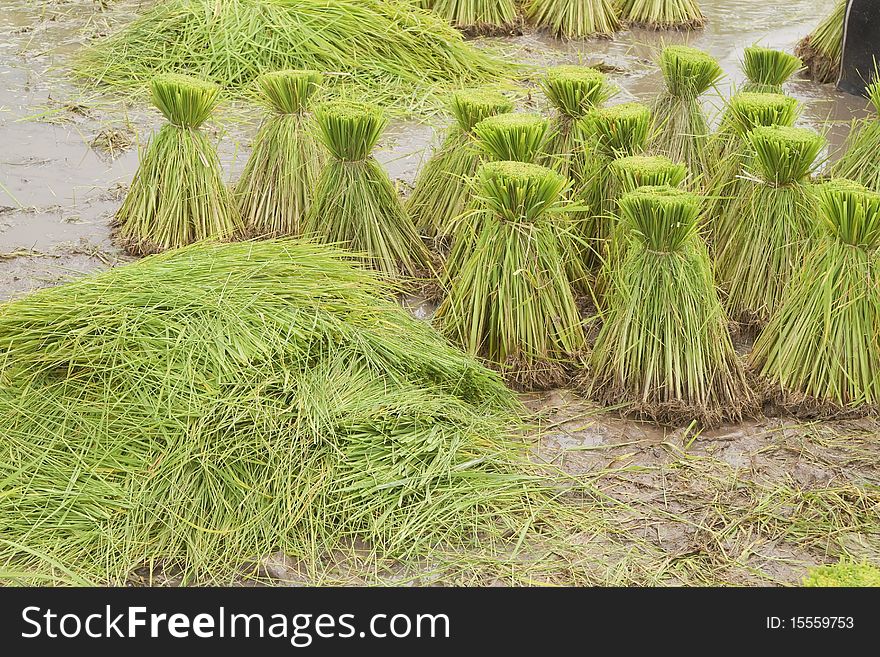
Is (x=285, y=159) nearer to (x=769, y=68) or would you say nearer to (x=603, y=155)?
(x=603, y=155)

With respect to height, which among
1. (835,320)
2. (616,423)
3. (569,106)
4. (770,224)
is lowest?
(616,423)

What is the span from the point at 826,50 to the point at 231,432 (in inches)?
188

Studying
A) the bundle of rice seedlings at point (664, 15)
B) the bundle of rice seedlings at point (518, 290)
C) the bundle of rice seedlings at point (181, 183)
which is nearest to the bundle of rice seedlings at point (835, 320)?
the bundle of rice seedlings at point (518, 290)

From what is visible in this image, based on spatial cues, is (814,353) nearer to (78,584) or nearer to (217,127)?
(78,584)

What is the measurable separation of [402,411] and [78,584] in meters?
0.95

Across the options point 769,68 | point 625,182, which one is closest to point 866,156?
point 769,68

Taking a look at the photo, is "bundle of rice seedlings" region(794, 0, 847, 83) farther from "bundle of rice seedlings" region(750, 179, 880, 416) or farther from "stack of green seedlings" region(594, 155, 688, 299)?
"bundle of rice seedlings" region(750, 179, 880, 416)

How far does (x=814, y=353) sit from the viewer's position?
131 inches

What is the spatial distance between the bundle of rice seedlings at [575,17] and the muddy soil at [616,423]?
106 mm

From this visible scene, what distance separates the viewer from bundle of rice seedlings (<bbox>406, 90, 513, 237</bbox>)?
3.94 m

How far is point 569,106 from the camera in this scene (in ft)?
13.1

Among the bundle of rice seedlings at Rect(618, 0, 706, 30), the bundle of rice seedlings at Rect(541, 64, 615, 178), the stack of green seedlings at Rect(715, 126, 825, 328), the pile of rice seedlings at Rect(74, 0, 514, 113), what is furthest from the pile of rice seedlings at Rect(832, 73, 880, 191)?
the bundle of rice seedlings at Rect(618, 0, 706, 30)

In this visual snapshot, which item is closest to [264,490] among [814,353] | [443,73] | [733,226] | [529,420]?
[529,420]

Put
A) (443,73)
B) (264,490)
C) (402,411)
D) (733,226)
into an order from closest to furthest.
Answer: (264,490)
(402,411)
(733,226)
(443,73)
